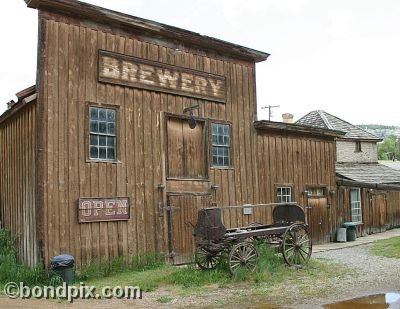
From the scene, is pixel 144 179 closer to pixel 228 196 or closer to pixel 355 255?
pixel 228 196

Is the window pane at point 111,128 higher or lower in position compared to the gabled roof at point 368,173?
higher

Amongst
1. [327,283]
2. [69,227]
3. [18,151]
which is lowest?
[327,283]

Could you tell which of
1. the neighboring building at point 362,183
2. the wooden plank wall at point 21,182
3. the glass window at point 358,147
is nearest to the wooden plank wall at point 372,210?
the neighboring building at point 362,183

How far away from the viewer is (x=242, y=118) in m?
16.7

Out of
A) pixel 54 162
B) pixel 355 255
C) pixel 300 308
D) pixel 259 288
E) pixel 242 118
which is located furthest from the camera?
pixel 242 118

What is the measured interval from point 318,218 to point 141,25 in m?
10.7

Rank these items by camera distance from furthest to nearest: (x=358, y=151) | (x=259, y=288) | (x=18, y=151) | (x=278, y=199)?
(x=358, y=151), (x=278, y=199), (x=18, y=151), (x=259, y=288)

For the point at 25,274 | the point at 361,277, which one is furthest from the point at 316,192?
the point at 25,274

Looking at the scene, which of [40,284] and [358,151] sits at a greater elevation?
[358,151]

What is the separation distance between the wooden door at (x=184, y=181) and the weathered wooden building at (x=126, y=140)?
0.11ft

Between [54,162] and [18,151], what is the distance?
2.33 meters

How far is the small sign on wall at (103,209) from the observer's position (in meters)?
12.3

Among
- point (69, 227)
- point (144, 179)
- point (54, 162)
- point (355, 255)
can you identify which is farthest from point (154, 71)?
point (355, 255)

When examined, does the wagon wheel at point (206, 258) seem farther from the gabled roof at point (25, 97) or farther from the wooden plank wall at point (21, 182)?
the gabled roof at point (25, 97)
